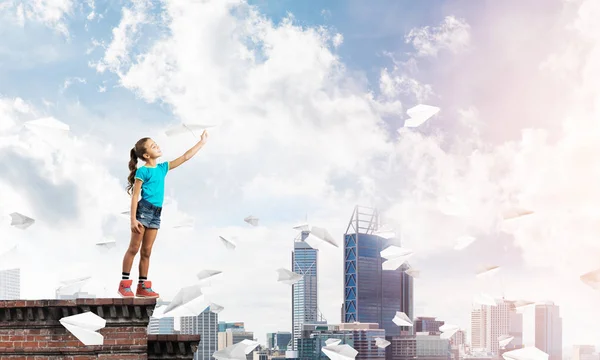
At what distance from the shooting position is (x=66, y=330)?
27.6 ft

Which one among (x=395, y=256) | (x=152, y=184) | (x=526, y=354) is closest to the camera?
(x=152, y=184)

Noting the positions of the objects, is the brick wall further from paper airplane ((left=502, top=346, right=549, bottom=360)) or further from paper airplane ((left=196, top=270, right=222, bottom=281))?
paper airplane ((left=502, top=346, right=549, bottom=360))

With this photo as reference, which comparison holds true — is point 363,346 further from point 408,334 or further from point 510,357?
point 510,357

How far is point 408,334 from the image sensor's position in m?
198

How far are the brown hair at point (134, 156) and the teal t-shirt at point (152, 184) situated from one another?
0.14 meters

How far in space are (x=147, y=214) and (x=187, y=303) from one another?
145 centimetres

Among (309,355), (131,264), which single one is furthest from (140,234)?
(309,355)

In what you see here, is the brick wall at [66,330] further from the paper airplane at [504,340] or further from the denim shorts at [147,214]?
the paper airplane at [504,340]

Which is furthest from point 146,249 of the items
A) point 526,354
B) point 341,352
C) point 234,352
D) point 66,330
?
point 526,354

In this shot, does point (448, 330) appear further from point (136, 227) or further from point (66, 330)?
point (66, 330)

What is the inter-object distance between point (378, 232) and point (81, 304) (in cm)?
620

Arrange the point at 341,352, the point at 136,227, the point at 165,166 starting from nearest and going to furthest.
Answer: the point at 136,227
the point at 165,166
the point at 341,352

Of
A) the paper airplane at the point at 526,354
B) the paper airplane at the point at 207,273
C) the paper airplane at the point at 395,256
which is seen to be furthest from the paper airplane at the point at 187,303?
the paper airplane at the point at 526,354

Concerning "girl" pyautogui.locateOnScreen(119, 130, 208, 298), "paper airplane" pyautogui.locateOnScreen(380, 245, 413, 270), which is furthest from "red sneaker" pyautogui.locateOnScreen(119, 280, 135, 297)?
"paper airplane" pyautogui.locateOnScreen(380, 245, 413, 270)
